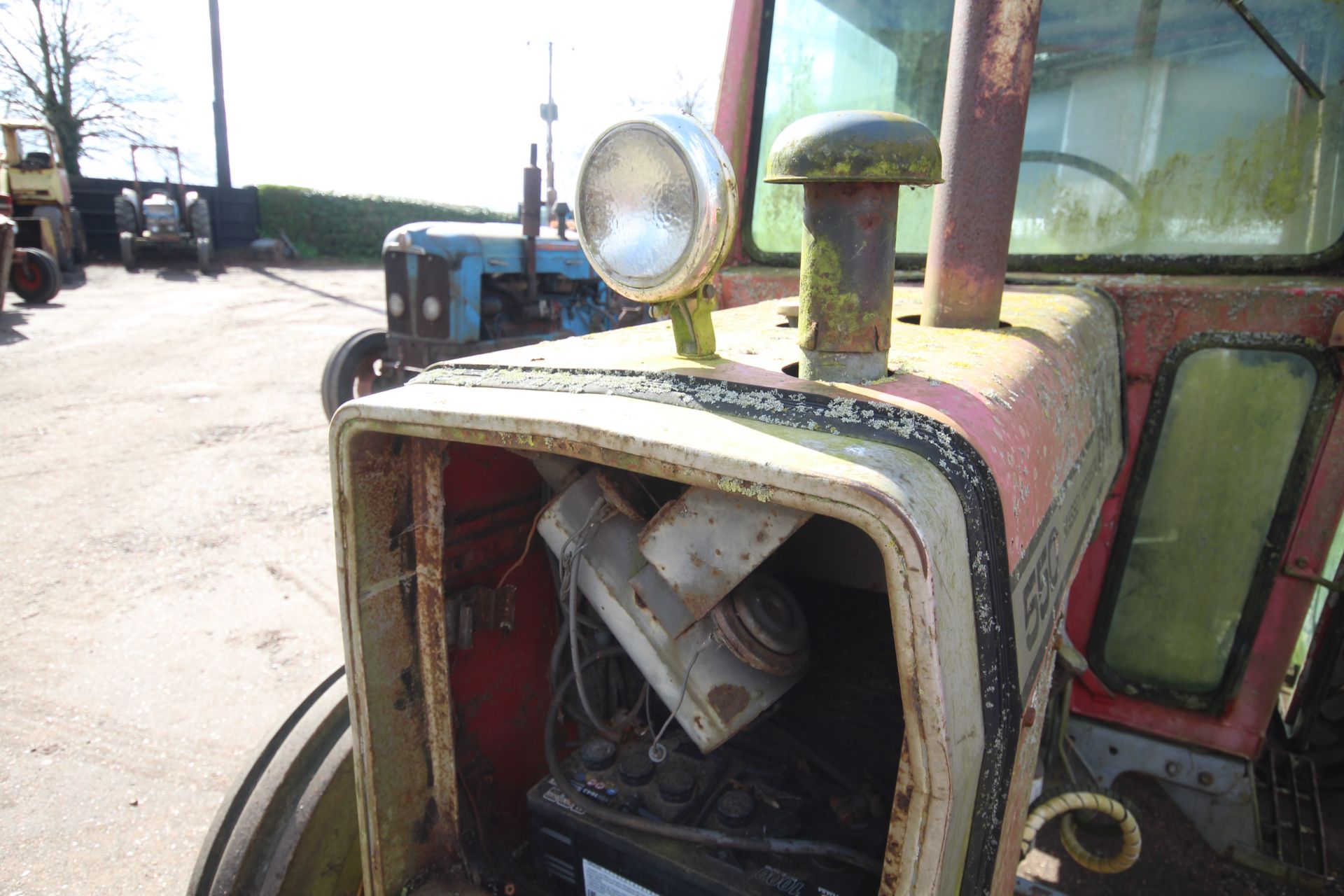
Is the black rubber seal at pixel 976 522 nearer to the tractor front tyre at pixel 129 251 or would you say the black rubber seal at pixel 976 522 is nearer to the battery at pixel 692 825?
the battery at pixel 692 825

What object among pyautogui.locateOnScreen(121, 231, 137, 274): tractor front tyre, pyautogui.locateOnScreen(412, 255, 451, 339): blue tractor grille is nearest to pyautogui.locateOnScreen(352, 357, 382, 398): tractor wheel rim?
pyautogui.locateOnScreen(412, 255, 451, 339): blue tractor grille

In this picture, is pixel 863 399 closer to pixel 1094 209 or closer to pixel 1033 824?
pixel 1033 824

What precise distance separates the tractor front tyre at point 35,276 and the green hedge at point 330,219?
8394 millimetres

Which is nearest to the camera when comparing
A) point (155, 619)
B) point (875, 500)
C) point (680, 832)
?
point (875, 500)

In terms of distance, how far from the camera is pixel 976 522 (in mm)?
834

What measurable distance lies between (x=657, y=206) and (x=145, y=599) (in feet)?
10.9

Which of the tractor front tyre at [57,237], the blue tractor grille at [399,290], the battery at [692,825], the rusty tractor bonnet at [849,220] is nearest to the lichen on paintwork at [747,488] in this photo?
the rusty tractor bonnet at [849,220]

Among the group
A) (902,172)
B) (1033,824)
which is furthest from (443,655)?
(1033,824)

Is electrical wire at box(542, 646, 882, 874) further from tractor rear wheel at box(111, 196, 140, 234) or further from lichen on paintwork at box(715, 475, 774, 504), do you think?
tractor rear wheel at box(111, 196, 140, 234)

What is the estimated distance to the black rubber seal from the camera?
0.84 meters

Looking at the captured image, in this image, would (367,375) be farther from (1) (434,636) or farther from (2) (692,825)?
(2) (692,825)

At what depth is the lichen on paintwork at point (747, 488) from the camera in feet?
2.60

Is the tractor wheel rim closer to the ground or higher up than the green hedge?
closer to the ground

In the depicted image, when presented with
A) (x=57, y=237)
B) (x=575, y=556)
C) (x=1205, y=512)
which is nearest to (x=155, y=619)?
Result: (x=575, y=556)
